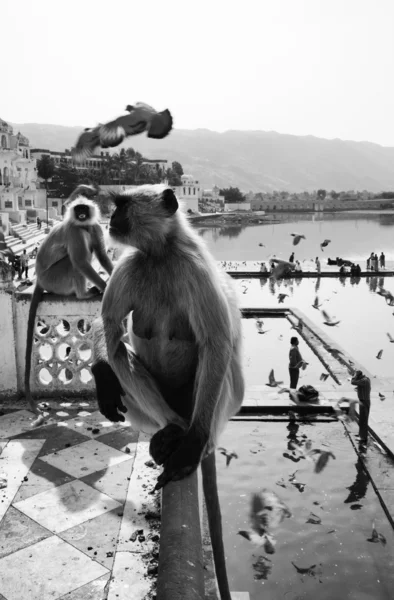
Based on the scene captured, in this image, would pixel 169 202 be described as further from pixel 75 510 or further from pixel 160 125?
Result: pixel 75 510

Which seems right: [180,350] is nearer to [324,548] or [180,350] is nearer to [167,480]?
[167,480]

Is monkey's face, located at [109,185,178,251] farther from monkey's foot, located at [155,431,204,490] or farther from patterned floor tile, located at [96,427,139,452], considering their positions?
patterned floor tile, located at [96,427,139,452]

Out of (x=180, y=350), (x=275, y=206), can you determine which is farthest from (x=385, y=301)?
(x=275, y=206)

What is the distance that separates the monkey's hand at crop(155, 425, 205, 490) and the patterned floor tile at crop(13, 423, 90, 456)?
256cm

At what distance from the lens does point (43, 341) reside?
551cm

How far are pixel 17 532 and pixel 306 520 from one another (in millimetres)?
3017

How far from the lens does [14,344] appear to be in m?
5.42

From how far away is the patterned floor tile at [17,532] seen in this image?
10.2ft

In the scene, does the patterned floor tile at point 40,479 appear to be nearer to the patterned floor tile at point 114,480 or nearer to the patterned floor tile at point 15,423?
the patterned floor tile at point 114,480

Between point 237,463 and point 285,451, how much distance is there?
635 mm

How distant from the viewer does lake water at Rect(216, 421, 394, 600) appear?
439 cm

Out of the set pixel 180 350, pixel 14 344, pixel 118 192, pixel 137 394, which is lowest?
pixel 14 344

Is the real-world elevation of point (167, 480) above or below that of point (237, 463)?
above

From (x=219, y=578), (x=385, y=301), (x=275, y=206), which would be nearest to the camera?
(x=219, y=578)
